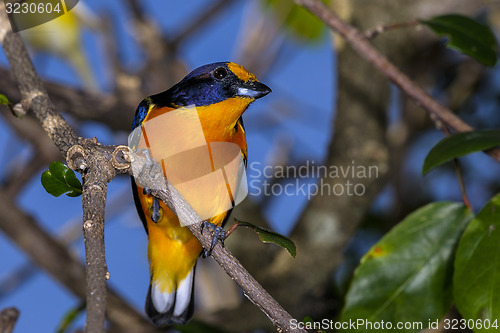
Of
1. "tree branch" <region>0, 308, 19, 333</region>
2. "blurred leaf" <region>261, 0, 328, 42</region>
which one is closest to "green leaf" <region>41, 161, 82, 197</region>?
"tree branch" <region>0, 308, 19, 333</region>

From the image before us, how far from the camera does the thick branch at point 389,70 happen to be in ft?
7.20

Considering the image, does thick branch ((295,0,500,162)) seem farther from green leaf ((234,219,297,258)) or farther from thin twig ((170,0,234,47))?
thin twig ((170,0,234,47))

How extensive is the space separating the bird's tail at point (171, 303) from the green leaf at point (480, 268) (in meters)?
1.26

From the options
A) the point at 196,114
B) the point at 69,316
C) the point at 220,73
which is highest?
the point at 220,73

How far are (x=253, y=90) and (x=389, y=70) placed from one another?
50 cm

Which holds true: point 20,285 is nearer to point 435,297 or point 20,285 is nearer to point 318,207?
point 318,207

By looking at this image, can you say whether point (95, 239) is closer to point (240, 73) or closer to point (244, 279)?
point (244, 279)

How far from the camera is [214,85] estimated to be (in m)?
2.27

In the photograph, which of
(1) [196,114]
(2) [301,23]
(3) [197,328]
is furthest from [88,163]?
(2) [301,23]

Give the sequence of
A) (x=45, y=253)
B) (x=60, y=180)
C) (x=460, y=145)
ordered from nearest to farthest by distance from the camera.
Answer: (x=60, y=180)
(x=460, y=145)
(x=45, y=253)

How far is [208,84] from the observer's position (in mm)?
2270

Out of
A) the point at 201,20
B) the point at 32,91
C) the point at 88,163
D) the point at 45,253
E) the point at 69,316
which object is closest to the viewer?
the point at 88,163

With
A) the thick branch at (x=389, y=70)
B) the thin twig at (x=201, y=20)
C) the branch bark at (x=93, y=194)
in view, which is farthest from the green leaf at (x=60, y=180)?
the thin twig at (x=201, y=20)

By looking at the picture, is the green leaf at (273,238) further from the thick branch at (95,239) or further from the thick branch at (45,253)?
the thick branch at (45,253)
